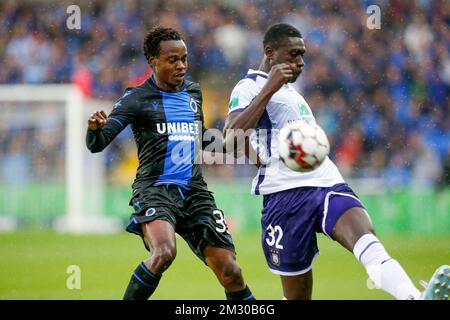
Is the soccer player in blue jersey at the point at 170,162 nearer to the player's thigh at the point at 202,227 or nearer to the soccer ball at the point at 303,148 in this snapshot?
the player's thigh at the point at 202,227

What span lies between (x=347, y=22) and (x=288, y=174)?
32.8 ft

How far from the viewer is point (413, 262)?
1034 centimetres

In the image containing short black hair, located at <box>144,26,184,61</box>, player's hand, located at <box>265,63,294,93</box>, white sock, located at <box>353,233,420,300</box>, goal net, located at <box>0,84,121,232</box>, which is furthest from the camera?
goal net, located at <box>0,84,121,232</box>

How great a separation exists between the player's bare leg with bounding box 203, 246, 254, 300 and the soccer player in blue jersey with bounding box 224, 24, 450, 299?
1.30 feet

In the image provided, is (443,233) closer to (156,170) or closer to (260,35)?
(260,35)

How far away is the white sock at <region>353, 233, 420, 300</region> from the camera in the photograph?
4656mm

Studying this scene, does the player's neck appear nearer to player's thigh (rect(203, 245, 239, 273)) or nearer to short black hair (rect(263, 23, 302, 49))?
short black hair (rect(263, 23, 302, 49))

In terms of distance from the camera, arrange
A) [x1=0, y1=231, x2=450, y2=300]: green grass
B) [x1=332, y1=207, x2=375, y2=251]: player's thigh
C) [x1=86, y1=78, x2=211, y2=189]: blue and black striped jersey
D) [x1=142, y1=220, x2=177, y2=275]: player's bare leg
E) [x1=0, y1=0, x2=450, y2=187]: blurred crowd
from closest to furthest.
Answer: [x1=332, y1=207, x2=375, y2=251]: player's thigh
[x1=142, y1=220, x2=177, y2=275]: player's bare leg
[x1=86, y1=78, x2=211, y2=189]: blue and black striped jersey
[x1=0, y1=231, x2=450, y2=300]: green grass
[x1=0, y1=0, x2=450, y2=187]: blurred crowd

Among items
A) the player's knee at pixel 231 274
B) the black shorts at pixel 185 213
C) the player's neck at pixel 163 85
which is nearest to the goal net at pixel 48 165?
the player's neck at pixel 163 85

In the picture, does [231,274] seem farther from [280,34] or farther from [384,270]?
[280,34]

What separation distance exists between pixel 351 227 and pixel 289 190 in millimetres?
523

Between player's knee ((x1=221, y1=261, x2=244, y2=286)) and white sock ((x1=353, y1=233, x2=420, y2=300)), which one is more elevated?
white sock ((x1=353, y1=233, x2=420, y2=300))

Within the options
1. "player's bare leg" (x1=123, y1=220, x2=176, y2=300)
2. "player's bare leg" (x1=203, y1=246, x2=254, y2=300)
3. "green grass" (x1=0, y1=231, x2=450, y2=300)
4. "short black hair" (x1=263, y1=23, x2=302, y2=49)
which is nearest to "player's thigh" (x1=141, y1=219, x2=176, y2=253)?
"player's bare leg" (x1=123, y1=220, x2=176, y2=300)

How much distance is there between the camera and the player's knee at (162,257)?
17.9ft
